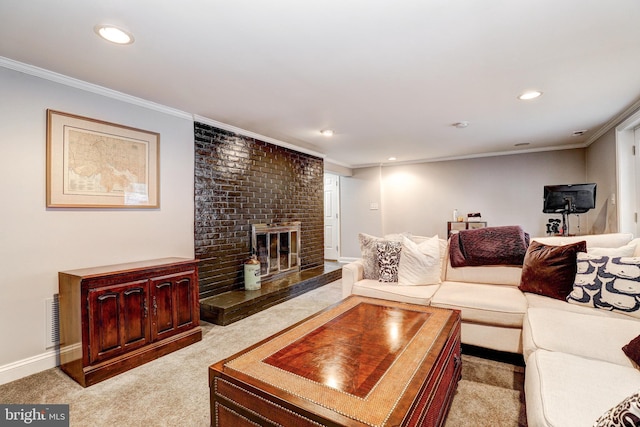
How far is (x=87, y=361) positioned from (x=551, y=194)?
5.23m

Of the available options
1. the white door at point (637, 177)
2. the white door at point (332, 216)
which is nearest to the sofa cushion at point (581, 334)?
the white door at point (637, 177)

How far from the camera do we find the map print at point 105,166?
246cm

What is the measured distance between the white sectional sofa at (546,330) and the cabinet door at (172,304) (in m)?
1.45

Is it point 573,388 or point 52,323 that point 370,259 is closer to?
point 573,388

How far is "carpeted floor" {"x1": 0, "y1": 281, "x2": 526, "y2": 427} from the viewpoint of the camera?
67.6 inches

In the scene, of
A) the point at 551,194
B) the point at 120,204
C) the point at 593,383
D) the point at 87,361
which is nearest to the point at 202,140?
the point at 120,204

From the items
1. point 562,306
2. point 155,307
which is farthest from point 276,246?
point 562,306

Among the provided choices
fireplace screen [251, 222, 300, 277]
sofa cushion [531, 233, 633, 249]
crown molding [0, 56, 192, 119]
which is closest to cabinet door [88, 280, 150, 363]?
crown molding [0, 56, 192, 119]

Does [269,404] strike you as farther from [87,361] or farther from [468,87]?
[468,87]

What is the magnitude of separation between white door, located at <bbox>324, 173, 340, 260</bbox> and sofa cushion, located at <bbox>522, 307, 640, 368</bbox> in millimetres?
5088

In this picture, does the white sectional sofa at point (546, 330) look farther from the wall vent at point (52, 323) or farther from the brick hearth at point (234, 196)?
the wall vent at point (52, 323)

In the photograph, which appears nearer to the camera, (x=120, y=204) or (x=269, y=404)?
(x=269, y=404)

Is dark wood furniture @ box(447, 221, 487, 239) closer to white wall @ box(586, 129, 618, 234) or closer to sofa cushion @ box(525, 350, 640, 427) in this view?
white wall @ box(586, 129, 618, 234)

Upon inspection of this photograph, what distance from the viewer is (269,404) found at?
3.79 feet
